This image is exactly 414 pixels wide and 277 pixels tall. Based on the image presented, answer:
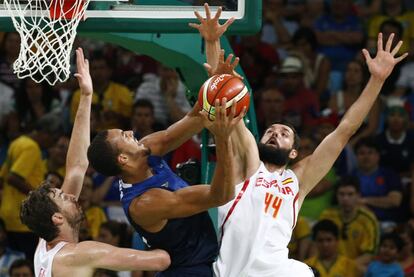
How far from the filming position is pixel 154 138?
7.33m

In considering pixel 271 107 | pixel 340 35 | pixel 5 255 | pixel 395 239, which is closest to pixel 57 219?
pixel 5 255

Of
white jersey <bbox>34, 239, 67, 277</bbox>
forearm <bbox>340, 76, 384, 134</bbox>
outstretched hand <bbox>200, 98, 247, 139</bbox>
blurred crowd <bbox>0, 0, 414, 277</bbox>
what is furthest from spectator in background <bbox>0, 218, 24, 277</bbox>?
outstretched hand <bbox>200, 98, 247, 139</bbox>

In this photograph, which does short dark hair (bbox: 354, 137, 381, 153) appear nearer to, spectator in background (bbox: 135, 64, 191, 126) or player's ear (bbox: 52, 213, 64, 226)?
spectator in background (bbox: 135, 64, 191, 126)

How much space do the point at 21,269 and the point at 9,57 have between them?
2.79m

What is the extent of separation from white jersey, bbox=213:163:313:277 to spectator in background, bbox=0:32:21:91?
5249mm

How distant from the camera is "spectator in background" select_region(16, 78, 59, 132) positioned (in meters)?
11.8

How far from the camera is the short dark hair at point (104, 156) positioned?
6.89m

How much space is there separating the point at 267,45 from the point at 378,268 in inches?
121

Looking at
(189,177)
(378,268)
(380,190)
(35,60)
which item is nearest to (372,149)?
(380,190)

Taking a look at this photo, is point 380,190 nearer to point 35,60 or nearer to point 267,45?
point 267,45

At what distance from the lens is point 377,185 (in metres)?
11.1

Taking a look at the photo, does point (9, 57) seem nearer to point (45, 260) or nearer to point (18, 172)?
point (18, 172)

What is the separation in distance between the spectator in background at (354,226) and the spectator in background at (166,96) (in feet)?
6.27

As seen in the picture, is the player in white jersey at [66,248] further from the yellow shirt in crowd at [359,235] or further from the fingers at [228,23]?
the yellow shirt in crowd at [359,235]
